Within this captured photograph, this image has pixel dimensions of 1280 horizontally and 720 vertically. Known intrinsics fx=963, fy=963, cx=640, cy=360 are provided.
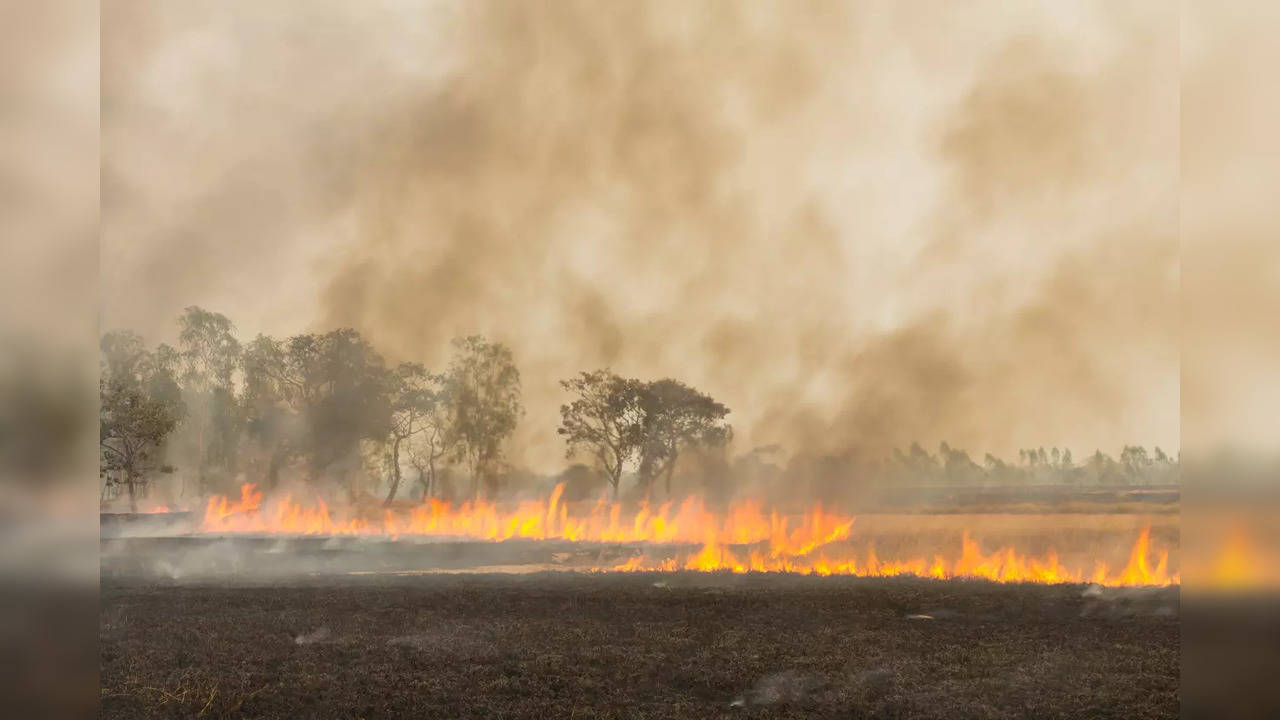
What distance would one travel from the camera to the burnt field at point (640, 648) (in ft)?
25.7

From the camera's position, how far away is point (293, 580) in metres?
12.0

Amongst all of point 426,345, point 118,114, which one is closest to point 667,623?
point 426,345

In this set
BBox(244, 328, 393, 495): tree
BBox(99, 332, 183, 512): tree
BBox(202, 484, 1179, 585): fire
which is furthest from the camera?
BBox(244, 328, 393, 495): tree

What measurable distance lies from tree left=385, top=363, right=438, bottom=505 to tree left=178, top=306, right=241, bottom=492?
7.14ft

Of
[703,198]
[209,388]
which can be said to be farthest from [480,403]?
[703,198]

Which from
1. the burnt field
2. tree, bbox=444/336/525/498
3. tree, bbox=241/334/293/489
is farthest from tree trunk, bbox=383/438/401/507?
the burnt field

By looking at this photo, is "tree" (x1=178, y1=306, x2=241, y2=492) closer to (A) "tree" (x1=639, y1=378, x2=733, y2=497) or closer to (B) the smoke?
(B) the smoke

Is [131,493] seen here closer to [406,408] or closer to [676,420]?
[406,408]

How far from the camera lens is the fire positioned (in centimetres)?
1173

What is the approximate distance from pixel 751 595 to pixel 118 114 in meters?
10.6

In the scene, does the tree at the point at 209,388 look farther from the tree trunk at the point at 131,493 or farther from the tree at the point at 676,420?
the tree at the point at 676,420

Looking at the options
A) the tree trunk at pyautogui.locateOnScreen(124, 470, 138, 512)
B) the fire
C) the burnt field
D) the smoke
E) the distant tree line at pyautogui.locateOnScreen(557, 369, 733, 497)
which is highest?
the smoke

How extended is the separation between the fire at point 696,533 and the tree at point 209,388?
63 cm

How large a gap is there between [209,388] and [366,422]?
2.23m
